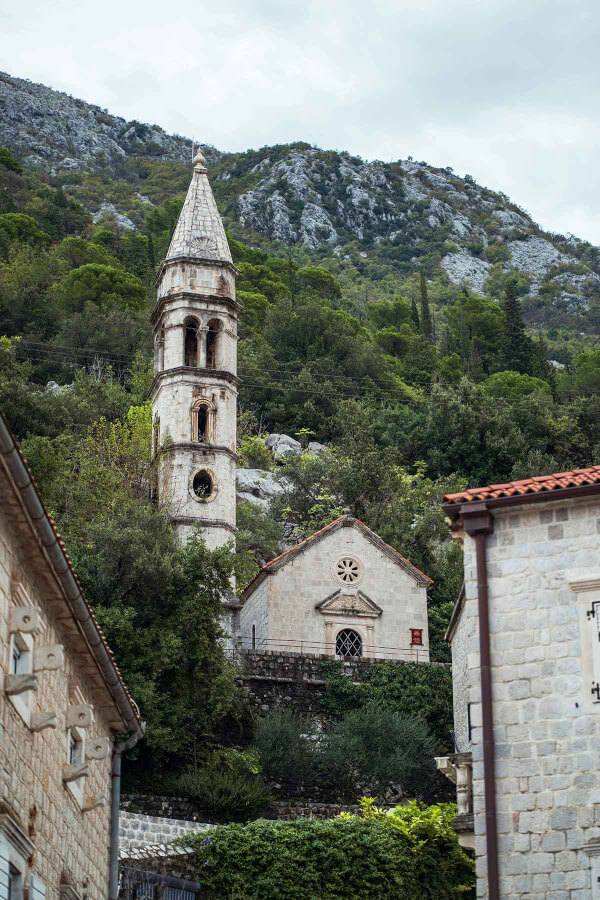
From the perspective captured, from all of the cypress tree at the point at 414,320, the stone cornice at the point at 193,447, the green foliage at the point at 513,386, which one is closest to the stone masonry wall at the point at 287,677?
the stone cornice at the point at 193,447

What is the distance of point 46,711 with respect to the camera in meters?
16.3

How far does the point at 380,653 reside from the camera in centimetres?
4478

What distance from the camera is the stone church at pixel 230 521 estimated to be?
44.8 m

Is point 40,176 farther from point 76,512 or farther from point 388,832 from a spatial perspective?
point 388,832

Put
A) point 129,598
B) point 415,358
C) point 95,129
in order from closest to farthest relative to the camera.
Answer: point 129,598 < point 415,358 < point 95,129

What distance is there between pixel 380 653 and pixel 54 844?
29.0m

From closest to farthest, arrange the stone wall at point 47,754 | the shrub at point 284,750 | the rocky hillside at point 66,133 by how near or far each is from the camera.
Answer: the stone wall at point 47,754, the shrub at point 284,750, the rocky hillside at point 66,133

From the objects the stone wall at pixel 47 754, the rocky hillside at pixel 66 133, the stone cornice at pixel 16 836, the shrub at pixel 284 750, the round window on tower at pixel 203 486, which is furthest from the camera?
the rocky hillside at pixel 66 133

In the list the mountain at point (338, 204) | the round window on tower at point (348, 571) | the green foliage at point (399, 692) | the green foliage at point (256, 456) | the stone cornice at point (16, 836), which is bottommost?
the stone cornice at point (16, 836)

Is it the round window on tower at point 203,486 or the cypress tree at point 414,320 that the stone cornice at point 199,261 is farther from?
the cypress tree at point 414,320

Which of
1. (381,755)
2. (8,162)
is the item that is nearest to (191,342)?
(381,755)

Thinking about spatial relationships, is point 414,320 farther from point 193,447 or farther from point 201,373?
point 193,447

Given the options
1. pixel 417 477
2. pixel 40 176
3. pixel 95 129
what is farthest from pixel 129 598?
pixel 95 129

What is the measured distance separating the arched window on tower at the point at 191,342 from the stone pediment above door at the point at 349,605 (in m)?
9.35
